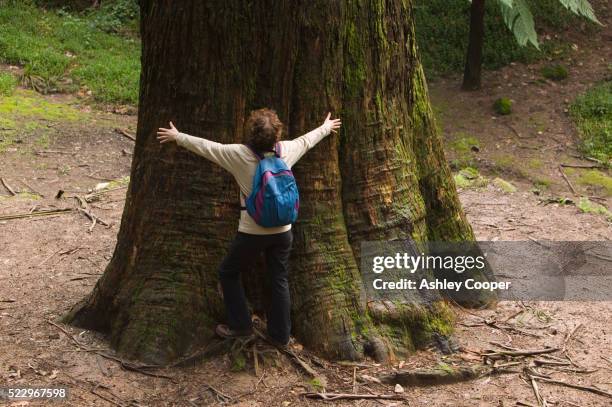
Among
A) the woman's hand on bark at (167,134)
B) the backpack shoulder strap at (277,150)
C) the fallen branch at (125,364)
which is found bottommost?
the fallen branch at (125,364)

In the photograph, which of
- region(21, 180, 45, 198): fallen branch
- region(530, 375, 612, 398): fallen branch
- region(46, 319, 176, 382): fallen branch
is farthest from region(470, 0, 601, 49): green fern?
region(46, 319, 176, 382): fallen branch

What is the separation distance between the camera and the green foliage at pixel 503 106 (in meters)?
11.8

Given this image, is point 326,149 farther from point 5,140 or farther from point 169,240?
point 5,140

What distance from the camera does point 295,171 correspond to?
457 centimetres

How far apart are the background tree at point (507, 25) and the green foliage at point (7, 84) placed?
7221 millimetres

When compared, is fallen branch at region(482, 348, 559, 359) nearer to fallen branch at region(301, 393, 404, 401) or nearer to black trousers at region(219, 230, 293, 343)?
fallen branch at region(301, 393, 404, 401)

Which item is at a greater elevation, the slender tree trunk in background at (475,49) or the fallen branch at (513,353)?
the slender tree trunk in background at (475,49)

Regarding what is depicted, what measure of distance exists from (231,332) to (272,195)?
96 centimetres

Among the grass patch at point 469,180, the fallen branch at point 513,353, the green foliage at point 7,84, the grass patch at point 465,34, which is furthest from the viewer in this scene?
the grass patch at point 465,34

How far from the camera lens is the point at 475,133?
36.9 feet

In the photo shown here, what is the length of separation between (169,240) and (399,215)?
4.77 ft

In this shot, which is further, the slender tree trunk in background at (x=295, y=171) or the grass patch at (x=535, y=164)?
the grass patch at (x=535, y=164)

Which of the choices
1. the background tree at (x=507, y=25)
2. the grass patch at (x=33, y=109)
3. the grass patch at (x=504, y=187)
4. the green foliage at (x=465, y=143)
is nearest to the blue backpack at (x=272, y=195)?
the grass patch at (x=504, y=187)

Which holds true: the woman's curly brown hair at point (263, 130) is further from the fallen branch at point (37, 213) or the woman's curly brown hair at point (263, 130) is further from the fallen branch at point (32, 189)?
the fallen branch at point (32, 189)
